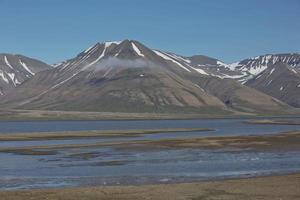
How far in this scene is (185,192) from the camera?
4038 cm

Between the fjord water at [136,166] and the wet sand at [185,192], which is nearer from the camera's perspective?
the wet sand at [185,192]

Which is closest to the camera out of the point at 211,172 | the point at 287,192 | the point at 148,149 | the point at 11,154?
the point at 287,192

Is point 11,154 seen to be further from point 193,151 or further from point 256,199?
point 256,199

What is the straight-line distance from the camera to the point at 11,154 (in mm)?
81625

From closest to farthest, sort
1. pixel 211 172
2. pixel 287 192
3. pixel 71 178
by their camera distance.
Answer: pixel 287 192 → pixel 71 178 → pixel 211 172

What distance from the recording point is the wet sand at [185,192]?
38094 millimetres

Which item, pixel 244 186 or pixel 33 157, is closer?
pixel 244 186

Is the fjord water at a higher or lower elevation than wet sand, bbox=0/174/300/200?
lower

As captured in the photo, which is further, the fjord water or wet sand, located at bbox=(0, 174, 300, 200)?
the fjord water

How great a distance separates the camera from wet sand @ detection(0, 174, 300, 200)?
38.1 m

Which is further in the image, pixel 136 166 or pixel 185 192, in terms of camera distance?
pixel 136 166

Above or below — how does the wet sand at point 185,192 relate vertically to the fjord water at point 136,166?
above

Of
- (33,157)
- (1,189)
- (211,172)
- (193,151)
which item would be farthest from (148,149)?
(1,189)

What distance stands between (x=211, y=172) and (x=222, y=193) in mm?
16128
